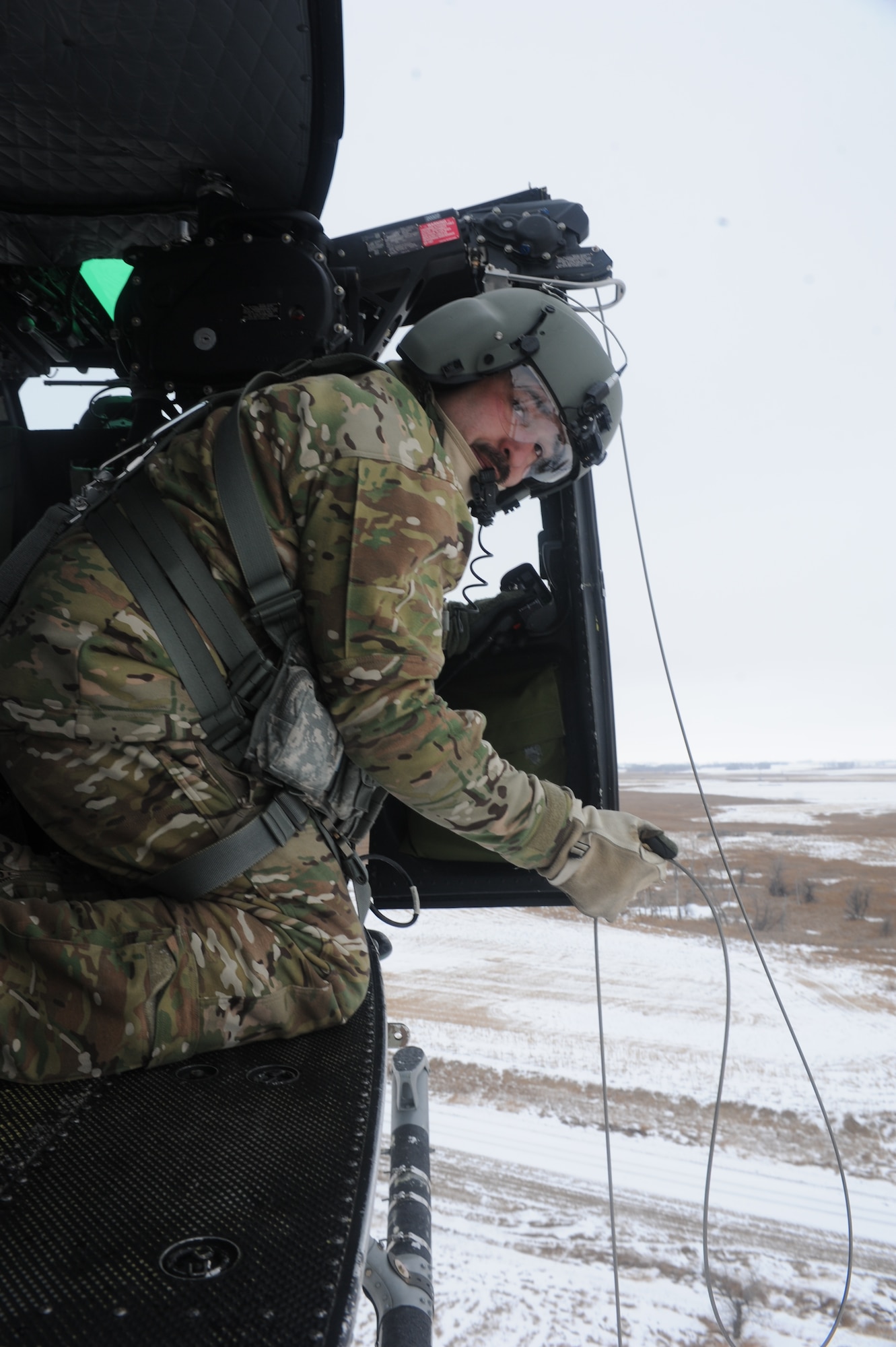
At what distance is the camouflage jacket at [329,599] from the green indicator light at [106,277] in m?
1.21

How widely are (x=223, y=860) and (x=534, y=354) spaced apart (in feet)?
3.50

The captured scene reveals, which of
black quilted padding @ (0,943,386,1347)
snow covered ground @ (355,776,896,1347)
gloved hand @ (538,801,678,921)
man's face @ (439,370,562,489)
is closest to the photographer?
black quilted padding @ (0,943,386,1347)

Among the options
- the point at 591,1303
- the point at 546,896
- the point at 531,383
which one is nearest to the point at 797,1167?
the point at 591,1303

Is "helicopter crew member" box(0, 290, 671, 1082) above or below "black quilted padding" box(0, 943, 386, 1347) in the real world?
above

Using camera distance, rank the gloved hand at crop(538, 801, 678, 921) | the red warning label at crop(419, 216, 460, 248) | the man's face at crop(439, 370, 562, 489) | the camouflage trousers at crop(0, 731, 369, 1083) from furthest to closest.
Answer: the red warning label at crop(419, 216, 460, 248), the man's face at crop(439, 370, 562, 489), the gloved hand at crop(538, 801, 678, 921), the camouflage trousers at crop(0, 731, 369, 1083)

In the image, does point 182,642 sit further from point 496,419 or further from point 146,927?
point 496,419

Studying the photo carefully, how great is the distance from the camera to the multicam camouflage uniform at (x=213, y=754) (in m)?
1.03

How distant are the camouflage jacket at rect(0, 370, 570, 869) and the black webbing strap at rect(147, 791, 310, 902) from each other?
0.16 m

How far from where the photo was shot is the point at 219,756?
1.20 metres

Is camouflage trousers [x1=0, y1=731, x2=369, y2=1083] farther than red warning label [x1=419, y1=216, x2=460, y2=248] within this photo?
No

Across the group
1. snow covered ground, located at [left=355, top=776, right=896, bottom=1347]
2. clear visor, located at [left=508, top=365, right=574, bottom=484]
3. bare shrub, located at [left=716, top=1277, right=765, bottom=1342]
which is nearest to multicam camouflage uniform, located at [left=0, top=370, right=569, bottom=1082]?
clear visor, located at [left=508, top=365, right=574, bottom=484]

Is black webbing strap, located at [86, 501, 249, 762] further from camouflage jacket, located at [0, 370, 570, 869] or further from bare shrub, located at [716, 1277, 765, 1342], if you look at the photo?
bare shrub, located at [716, 1277, 765, 1342]

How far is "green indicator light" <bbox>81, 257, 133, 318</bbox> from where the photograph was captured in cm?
216

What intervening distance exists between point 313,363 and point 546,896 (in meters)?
1.31
